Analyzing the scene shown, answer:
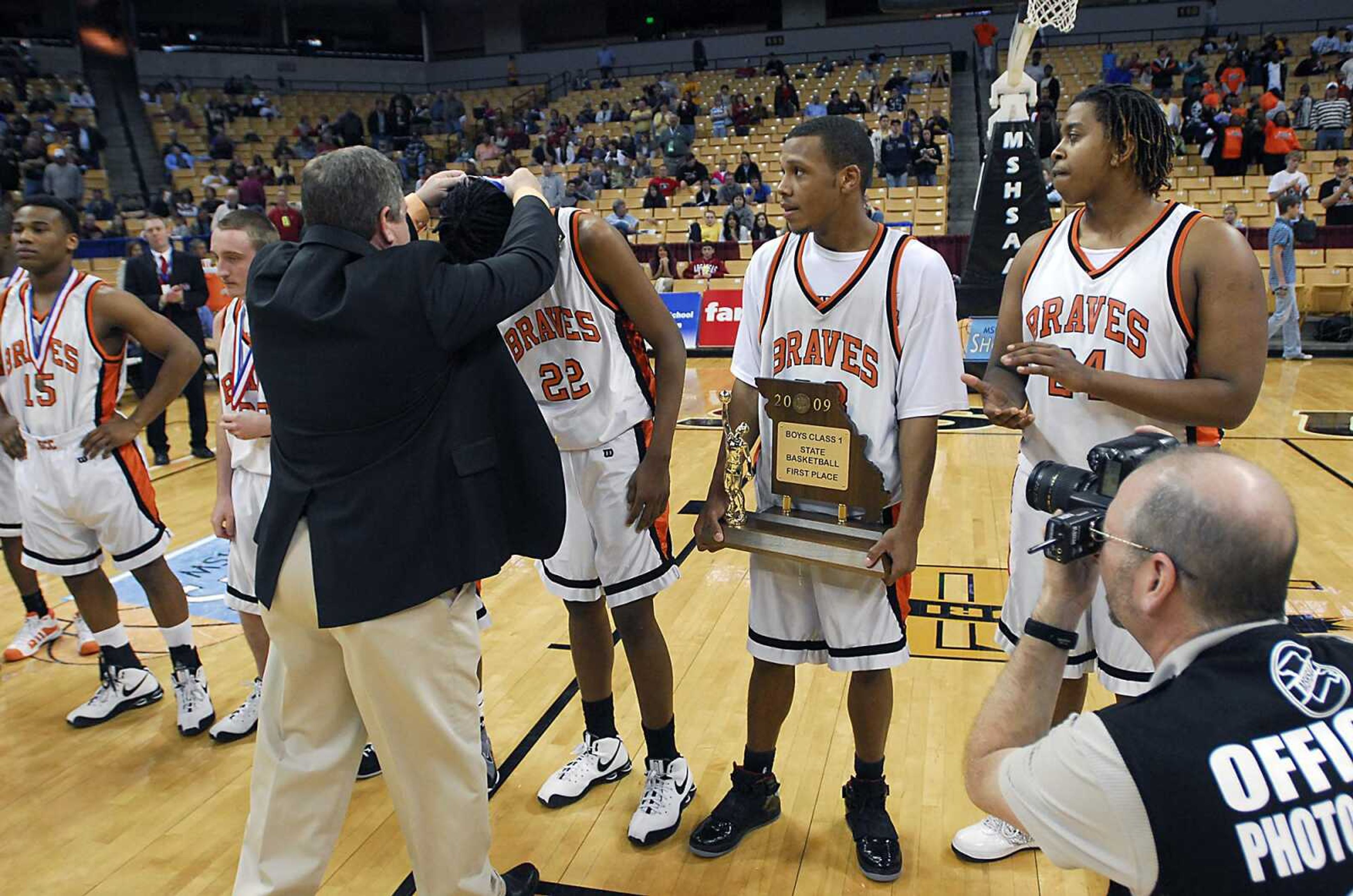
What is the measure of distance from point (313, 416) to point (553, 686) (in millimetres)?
2183

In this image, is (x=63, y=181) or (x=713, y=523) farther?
(x=63, y=181)

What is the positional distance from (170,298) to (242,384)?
4.77 metres

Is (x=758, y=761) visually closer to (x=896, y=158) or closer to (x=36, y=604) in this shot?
(x=36, y=604)

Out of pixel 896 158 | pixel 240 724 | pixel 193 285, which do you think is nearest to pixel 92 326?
pixel 240 724

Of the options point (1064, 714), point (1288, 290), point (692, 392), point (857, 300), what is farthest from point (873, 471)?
point (1288, 290)

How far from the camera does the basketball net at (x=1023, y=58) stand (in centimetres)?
913

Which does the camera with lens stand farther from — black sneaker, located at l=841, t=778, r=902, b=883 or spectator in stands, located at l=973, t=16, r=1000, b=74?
spectator in stands, located at l=973, t=16, r=1000, b=74

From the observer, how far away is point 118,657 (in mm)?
3809

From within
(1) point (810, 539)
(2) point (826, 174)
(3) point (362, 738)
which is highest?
(2) point (826, 174)

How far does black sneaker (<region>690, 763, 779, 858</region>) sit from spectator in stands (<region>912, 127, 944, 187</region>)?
1412 centimetres

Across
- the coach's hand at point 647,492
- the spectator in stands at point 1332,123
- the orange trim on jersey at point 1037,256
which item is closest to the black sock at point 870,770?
the coach's hand at point 647,492

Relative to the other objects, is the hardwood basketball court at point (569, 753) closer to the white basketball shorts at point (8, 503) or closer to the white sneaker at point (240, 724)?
the white sneaker at point (240, 724)

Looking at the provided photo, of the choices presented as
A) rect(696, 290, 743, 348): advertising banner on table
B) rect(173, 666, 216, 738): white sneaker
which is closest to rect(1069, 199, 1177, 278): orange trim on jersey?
rect(173, 666, 216, 738): white sneaker

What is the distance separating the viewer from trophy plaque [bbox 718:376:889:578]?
253 centimetres
